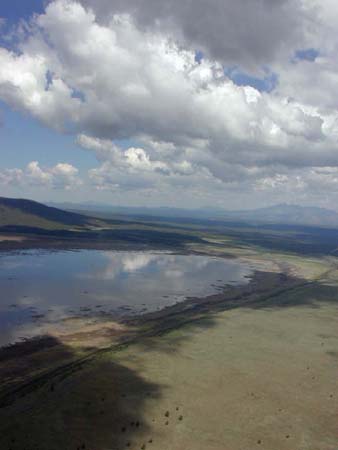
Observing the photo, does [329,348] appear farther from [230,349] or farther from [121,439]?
[121,439]

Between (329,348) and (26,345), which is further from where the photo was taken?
(329,348)

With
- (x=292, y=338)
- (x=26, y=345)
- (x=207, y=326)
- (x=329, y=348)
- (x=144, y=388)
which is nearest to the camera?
(x=144, y=388)

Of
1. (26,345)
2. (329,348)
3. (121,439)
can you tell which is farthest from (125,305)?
(121,439)

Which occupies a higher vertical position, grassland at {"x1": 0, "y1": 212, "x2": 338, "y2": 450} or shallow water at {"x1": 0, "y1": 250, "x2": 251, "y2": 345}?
grassland at {"x1": 0, "y1": 212, "x2": 338, "y2": 450}

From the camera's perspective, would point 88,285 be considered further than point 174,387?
Yes

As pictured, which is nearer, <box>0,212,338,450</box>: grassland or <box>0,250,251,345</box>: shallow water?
<box>0,212,338,450</box>: grassland

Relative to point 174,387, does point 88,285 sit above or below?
below

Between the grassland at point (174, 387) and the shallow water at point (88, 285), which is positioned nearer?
the grassland at point (174, 387)

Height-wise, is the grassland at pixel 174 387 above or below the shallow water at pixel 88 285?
above
